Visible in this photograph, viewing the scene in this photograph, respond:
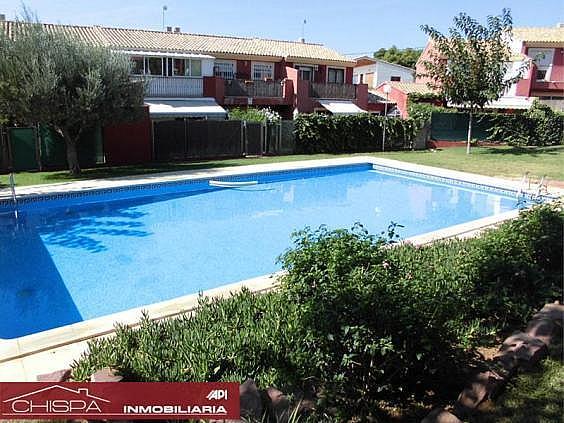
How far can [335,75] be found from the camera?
41.8 metres

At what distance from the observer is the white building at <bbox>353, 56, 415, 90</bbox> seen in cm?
5641

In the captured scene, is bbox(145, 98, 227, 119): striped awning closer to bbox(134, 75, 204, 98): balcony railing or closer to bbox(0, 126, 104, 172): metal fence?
bbox(134, 75, 204, 98): balcony railing

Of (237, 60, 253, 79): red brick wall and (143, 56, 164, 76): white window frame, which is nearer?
(143, 56, 164, 76): white window frame

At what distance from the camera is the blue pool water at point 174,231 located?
9.39m

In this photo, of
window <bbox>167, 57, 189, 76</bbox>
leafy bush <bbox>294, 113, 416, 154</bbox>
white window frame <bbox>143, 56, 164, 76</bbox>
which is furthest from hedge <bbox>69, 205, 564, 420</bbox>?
window <bbox>167, 57, 189, 76</bbox>

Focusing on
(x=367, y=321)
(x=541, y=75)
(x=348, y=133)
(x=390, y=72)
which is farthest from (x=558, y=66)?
(x=367, y=321)

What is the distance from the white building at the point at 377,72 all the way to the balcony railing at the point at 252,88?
24.2 m

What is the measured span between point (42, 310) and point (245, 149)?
17895 millimetres

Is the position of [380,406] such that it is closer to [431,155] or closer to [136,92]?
[136,92]

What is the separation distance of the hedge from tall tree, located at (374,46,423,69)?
75685 millimetres

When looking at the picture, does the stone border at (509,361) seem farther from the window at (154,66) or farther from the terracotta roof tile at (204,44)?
the terracotta roof tile at (204,44)

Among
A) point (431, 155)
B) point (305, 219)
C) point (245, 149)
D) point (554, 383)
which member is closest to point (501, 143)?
point (431, 155)

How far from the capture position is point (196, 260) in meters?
11.5

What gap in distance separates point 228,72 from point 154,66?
24.0ft
